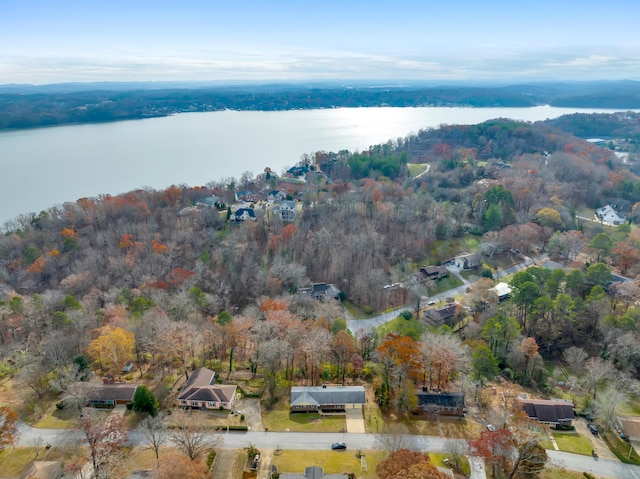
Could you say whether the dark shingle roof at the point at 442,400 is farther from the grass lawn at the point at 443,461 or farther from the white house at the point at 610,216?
the white house at the point at 610,216

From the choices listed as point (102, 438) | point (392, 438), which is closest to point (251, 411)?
point (102, 438)

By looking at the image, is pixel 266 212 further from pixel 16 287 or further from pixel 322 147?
pixel 322 147

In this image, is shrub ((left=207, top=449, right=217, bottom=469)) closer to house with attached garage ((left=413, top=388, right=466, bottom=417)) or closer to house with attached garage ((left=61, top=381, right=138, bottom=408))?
house with attached garage ((left=61, top=381, right=138, bottom=408))

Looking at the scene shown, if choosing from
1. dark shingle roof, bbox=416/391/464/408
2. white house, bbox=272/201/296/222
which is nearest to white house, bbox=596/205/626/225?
white house, bbox=272/201/296/222

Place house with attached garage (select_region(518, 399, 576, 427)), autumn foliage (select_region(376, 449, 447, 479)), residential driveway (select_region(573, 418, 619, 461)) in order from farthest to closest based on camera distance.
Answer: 1. house with attached garage (select_region(518, 399, 576, 427))
2. residential driveway (select_region(573, 418, 619, 461))
3. autumn foliage (select_region(376, 449, 447, 479))

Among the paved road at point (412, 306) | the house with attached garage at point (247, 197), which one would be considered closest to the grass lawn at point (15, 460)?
the paved road at point (412, 306)

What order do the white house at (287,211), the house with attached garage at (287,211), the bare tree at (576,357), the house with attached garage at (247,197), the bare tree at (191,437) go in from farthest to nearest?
the house with attached garage at (247,197), the white house at (287,211), the house with attached garage at (287,211), the bare tree at (576,357), the bare tree at (191,437)

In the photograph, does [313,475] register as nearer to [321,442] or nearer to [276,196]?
[321,442]
